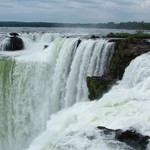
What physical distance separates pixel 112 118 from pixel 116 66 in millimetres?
7003

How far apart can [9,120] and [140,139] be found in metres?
14.2

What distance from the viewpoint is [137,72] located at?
1708cm

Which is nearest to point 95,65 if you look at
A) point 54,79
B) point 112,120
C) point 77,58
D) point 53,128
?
point 77,58

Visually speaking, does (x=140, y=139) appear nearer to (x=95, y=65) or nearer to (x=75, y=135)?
(x=75, y=135)

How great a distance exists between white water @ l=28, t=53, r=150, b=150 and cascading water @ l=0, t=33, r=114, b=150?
4.08 meters

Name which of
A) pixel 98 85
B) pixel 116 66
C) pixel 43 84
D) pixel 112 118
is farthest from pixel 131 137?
pixel 43 84

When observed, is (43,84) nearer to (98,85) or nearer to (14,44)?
(98,85)

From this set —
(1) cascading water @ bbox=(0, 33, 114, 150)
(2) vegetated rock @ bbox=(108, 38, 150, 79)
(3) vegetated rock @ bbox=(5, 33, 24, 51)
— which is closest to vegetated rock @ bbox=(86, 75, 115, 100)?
(2) vegetated rock @ bbox=(108, 38, 150, 79)

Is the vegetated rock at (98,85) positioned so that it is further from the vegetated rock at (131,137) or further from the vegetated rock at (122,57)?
the vegetated rock at (131,137)

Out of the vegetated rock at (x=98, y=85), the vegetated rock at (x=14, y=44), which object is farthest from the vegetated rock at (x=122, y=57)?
the vegetated rock at (x=14, y=44)

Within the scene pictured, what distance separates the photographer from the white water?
1160 cm

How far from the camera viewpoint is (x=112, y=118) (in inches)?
527

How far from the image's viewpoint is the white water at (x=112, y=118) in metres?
11.6

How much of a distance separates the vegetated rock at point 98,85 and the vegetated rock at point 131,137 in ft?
20.2
